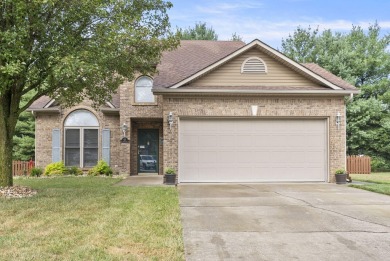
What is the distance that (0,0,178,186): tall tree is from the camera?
9.13 m

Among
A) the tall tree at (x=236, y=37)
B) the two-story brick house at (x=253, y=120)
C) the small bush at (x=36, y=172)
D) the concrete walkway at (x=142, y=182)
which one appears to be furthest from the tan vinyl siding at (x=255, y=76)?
the tall tree at (x=236, y=37)

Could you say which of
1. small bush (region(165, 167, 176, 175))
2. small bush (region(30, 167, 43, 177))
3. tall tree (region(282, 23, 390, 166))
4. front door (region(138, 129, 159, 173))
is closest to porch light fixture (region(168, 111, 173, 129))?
small bush (region(165, 167, 176, 175))

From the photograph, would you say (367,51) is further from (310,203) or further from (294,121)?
(310,203)

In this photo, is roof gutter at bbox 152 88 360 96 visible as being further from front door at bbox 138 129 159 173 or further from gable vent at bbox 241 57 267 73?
front door at bbox 138 129 159 173

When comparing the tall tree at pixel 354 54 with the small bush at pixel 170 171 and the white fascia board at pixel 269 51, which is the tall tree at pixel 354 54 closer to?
the white fascia board at pixel 269 51

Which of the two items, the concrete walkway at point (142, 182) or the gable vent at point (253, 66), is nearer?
the concrete walkway at point (142, 182)

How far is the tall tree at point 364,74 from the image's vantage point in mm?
25031

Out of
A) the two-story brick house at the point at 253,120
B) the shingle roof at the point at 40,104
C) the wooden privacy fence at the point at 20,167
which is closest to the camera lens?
the two-story brick house at the point at 253,120

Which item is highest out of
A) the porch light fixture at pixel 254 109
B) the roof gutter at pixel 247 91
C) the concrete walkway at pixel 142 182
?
the roof gutter at pixel 247 91

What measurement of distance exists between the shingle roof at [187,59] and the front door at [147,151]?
10.8 ft

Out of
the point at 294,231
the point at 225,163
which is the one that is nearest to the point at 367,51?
the point at 225,163

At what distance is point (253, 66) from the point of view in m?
14.4

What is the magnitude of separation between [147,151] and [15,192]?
8.06 meters

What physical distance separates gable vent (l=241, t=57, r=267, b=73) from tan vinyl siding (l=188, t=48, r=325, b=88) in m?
0.11
